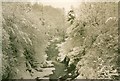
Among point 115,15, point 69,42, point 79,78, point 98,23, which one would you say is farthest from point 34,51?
point 115,15

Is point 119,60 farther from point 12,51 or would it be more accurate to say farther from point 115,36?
point 12,51

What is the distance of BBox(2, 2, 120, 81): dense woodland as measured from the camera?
316 centimetres

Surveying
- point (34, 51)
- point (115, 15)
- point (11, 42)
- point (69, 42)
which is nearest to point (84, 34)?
point (69, 42)

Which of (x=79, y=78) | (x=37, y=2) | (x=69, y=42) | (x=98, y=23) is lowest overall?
(x=79, y=78)

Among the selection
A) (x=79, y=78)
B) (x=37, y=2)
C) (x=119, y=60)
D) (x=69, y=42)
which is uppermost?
(x=37, y=2)

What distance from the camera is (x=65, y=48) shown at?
126 inches

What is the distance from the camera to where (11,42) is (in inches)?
125

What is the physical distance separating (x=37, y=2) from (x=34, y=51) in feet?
1.95

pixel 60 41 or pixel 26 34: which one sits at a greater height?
pixel 26 34

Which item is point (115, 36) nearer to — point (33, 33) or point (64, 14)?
point (64, 14)

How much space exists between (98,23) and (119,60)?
0.51 meters

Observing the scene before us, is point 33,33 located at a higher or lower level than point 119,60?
higher

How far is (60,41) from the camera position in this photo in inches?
126

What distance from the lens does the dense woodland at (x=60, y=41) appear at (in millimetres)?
3160
